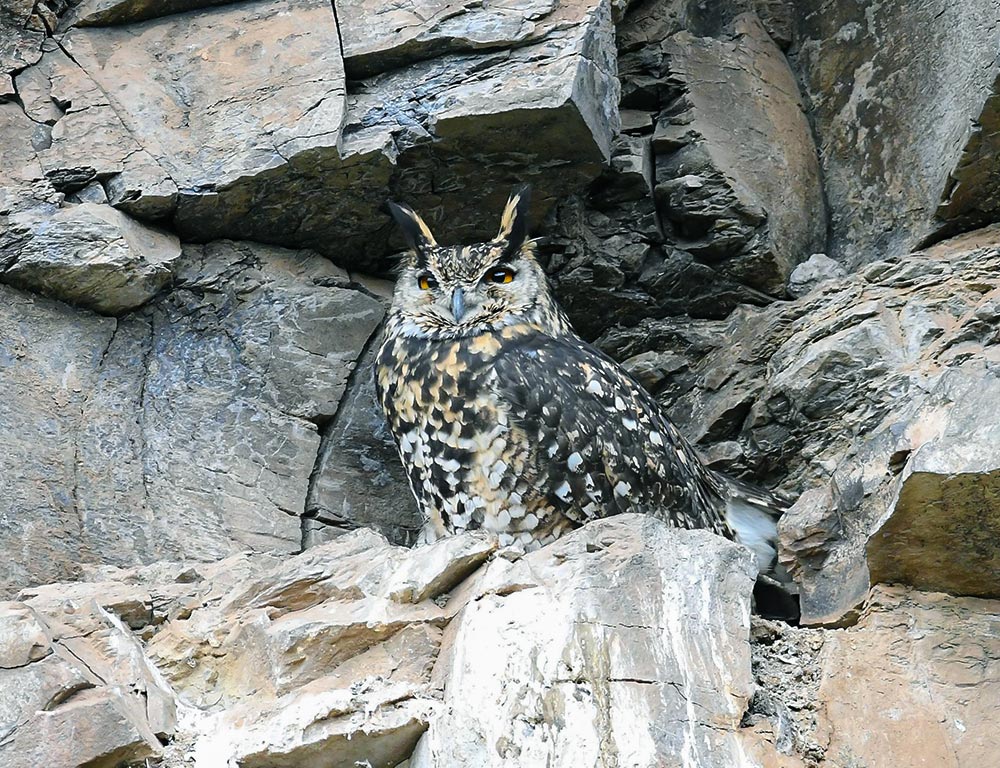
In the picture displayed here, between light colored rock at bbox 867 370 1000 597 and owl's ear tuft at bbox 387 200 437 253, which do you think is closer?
light colored rock at bbox 867 370 1000 597

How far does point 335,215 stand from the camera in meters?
4.52

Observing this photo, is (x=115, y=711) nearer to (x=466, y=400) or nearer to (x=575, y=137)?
(x=466, y=400)

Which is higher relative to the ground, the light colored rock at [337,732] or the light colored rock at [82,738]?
the light colored rock at [82,738]

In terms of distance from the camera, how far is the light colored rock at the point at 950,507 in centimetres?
298

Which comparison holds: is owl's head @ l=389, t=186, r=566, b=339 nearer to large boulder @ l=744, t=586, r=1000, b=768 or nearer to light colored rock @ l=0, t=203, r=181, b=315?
light colored rock @ l=0, t=203, r=181, b=315

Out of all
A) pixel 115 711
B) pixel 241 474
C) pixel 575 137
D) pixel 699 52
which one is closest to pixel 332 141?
pixel 575 137

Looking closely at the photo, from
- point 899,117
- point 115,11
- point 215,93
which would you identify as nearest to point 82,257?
point 215,93

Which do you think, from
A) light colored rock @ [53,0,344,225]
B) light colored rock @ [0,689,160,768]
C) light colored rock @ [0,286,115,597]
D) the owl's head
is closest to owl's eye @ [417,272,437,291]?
the owl's head

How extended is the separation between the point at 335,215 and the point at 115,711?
2.18 meters

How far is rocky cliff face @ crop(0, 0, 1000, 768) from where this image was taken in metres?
2.85

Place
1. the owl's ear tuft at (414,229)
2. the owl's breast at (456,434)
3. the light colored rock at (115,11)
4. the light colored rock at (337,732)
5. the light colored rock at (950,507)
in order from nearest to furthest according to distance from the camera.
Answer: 1. the light colored rock at (337,732)
2. the light colored rock at (950,507)
3. the owl's breast at (456,434)
4. the owl's ear tuft at (414,229)
5. the light colored rock at (115,11)

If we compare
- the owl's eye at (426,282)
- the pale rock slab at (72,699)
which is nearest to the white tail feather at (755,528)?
the owl's eye at (426,282)

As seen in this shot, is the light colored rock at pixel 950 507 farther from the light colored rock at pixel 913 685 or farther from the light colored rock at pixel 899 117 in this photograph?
the light colored rock at pixel 899 117

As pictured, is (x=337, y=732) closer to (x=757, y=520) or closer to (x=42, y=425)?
(x=42, y=425)
